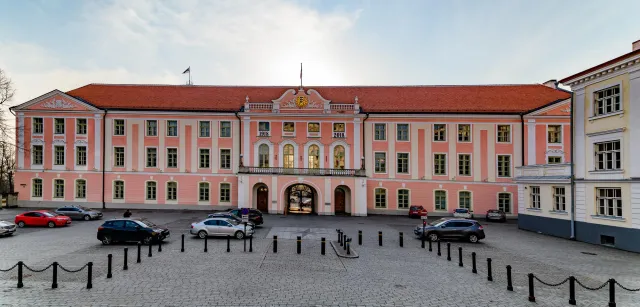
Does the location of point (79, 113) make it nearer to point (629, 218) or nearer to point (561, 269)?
point (561, 269)

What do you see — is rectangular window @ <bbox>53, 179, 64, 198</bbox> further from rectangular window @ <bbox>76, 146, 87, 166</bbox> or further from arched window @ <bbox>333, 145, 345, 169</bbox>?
arched window @ <bbox>333, 145, 345, 169</bbox>

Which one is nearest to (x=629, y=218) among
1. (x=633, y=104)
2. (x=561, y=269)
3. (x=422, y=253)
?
(x=633, y=104)

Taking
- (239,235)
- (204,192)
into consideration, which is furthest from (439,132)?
(204,192)

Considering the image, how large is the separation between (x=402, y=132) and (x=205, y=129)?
20.6 metres

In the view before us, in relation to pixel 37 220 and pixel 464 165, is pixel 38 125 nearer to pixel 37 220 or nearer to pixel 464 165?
pixel 37 220

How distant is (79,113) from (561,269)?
43.0 meters

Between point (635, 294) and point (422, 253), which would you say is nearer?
point (635, 294)

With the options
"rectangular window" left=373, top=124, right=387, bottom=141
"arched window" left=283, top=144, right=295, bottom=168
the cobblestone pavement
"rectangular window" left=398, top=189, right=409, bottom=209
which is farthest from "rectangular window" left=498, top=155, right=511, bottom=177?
"arched window" left=283, top=144, right=295, bottom=168

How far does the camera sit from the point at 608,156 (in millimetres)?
21766

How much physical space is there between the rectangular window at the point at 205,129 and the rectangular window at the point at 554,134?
113ft

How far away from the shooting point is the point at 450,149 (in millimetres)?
37969

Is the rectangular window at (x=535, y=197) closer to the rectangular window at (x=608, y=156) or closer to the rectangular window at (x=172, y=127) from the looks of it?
the rectangular window at (x=608, y=156)

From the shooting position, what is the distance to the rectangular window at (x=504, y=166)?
3753 cm

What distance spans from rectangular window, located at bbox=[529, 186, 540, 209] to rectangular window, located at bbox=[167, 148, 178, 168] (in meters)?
32.9
